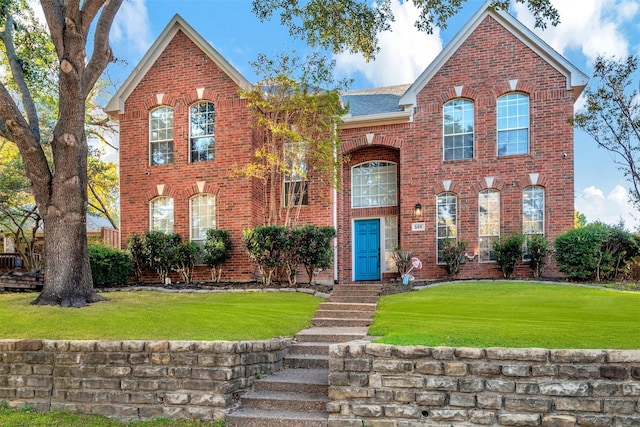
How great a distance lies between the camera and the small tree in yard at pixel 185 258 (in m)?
13.6

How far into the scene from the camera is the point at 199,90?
1453cm

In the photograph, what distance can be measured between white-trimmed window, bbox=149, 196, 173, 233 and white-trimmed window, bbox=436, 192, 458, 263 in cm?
879

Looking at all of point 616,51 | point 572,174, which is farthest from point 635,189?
point 616,51

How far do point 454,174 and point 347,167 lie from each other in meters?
3.57

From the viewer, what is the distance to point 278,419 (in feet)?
16.4

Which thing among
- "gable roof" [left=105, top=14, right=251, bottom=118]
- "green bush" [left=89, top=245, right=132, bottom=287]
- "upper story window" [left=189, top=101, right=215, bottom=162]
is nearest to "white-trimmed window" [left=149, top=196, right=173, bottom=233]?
"green bush" [left=89, top=245, right=132, bottom=287]

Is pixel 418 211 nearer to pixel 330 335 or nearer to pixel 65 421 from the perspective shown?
pixel 330 335

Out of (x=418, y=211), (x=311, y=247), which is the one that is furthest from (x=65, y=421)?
(x=418, y=211)

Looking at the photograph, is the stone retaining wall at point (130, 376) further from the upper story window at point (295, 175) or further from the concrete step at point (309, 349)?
the upper story window at point (295, 175)

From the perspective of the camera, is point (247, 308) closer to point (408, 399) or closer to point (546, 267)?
point (408, 399)

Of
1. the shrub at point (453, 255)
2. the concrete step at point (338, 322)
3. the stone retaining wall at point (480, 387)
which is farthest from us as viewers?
the shrub at point (453, 255)

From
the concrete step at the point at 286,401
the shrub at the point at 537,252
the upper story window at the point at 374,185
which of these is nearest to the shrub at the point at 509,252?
the shrub at the point at 537,252

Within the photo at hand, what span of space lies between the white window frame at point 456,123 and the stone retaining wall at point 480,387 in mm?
10117

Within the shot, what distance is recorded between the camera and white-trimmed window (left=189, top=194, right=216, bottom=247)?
566 inches
